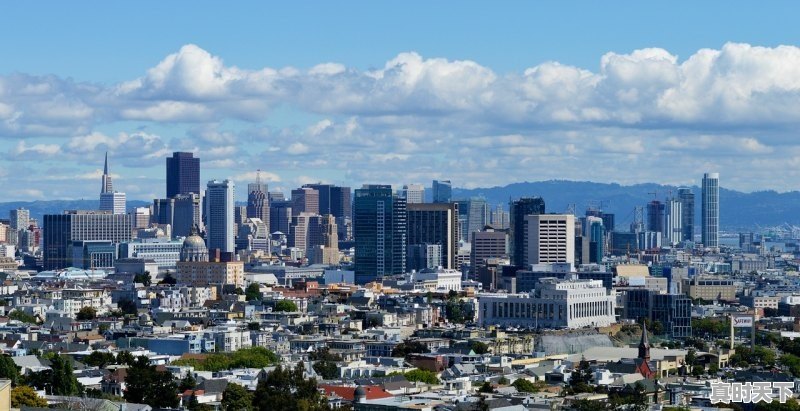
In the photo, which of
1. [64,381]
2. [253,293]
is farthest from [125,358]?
[253,293]

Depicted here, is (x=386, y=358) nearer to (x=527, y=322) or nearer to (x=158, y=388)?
(x=158, y=388)

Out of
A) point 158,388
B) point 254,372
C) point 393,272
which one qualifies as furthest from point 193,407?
point 393,272

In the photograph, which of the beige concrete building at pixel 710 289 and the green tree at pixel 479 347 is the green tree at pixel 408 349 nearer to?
the green tree at pixel 479 347

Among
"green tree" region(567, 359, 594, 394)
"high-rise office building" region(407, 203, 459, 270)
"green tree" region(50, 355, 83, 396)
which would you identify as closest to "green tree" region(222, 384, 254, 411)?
"green tree" region(50, 355, 83, 396)

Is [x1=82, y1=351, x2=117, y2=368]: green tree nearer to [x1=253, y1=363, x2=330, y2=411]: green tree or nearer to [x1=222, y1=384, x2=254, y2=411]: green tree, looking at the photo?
[x1=222, y1=384, x2=254, y2=411]: green tree

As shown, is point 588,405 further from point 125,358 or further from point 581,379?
point 125,358

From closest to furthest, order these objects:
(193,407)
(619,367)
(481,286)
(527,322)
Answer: (193,407), (619,367), (527,322), (481,286)

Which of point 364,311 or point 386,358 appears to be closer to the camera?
point 386,358
